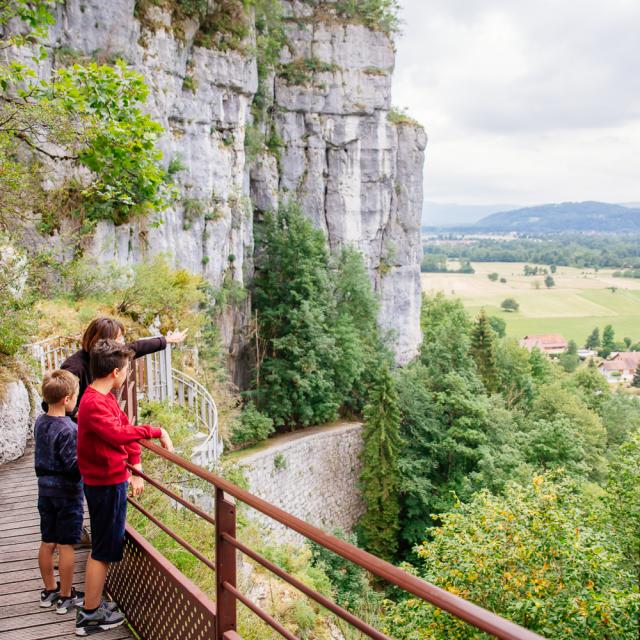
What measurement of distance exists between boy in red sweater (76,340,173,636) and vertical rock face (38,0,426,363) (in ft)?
33.7

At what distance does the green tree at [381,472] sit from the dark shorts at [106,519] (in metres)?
17.4

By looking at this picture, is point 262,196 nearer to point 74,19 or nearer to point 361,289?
point 361,289

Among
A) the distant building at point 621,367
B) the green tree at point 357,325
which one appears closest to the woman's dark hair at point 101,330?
the green tree at point 357,325

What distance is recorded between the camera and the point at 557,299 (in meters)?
105

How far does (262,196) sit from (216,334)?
780 cm

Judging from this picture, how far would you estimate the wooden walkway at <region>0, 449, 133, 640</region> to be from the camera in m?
3.14

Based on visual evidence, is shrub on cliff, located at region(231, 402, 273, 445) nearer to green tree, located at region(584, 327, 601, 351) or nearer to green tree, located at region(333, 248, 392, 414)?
green tree, located at region(333, 248, 392, 414)

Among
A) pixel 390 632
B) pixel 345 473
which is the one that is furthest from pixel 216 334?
pixel 390 632

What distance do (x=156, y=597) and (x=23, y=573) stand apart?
53.8 inches

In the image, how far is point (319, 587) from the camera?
453 inches

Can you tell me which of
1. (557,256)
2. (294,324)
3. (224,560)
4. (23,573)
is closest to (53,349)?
(23,573)

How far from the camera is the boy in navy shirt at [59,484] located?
3.24 metres

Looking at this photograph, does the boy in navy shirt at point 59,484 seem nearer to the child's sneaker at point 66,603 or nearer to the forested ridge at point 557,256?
the child's sneaker at point 66,603

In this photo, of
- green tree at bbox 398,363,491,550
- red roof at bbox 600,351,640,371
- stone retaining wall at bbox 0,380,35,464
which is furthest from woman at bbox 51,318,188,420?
red roof at bbox 600,351,640,371
